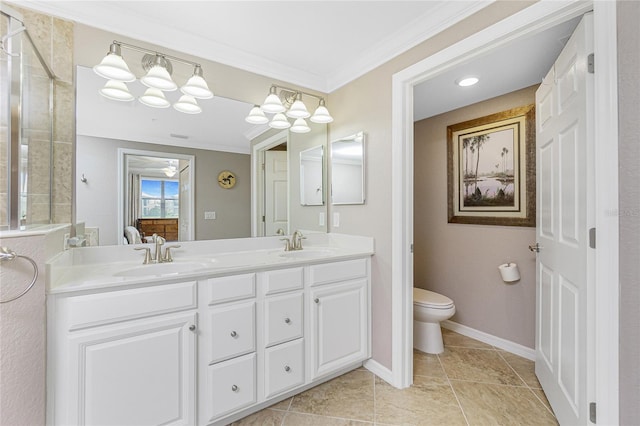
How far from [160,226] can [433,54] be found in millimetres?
1997

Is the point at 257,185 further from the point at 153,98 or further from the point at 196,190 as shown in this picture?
the point at 153,98

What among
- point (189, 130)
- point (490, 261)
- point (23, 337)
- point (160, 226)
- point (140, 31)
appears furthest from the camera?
point (490, 261)

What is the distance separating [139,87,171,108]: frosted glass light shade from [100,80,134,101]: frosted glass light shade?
103 mm

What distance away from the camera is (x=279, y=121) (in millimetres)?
2125

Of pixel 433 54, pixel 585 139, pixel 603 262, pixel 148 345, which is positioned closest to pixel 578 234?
pixel 603 262

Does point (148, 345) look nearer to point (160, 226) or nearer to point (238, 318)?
point (238, 318)

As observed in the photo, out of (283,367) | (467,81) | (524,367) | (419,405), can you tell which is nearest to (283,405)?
(283,367)

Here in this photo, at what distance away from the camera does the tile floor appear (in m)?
1.52

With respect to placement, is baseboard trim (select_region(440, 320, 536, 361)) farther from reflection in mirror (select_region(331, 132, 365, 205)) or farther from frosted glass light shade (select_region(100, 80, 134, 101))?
frosted glass light shade (select_region(100, 80, 134, 101))

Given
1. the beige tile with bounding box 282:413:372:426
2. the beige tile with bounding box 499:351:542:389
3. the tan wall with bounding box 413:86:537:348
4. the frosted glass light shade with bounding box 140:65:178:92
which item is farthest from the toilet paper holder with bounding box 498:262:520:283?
the frosted glass light shade with bounding box 140:65:178:92

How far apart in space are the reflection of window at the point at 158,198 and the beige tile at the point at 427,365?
2.07 metres

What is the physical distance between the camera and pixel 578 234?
1238 mm

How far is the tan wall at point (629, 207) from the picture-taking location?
886 mm

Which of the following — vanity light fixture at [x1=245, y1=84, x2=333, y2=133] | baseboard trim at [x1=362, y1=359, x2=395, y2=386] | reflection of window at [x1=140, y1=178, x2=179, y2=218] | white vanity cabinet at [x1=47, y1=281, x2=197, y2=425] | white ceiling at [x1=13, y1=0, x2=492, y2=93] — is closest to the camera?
white vanity cabinet at [x1=47, y1=281, x2=197, y2=425]
